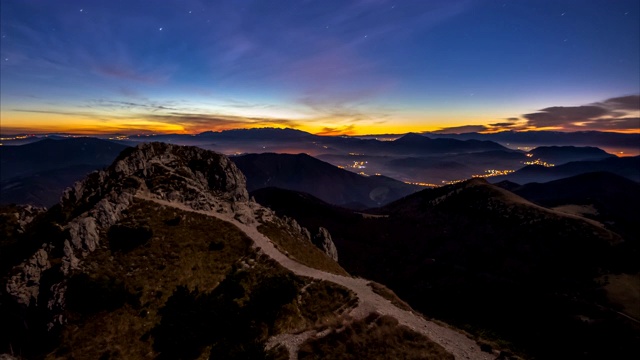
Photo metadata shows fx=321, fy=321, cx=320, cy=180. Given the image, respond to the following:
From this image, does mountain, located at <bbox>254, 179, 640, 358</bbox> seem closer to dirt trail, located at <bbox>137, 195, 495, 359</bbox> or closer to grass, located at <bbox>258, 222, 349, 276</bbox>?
grass, located at <bbox>258, 222, 349, 276</bbox>

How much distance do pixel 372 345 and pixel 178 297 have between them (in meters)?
32.0

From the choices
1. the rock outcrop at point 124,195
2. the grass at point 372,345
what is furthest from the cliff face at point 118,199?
the grass at point 372,345

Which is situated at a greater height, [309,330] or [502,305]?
[309,330]

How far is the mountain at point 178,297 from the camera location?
42.1 metres

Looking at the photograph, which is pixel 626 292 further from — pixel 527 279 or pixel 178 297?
pixel 178 297

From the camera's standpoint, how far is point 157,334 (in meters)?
45.9

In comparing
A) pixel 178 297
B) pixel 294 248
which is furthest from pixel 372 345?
pixel 294 248

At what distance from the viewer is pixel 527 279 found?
145250mm

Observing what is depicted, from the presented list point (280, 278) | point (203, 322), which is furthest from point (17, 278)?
point (280, 278)

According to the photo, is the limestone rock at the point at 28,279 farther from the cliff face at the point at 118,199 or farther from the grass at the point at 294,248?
the grass at the point at 294,248

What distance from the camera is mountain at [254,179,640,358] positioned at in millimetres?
89500

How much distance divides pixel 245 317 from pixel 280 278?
1017cm

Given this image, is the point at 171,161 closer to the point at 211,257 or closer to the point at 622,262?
the point at 211,257

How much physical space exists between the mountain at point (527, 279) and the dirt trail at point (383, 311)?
39.6 m
